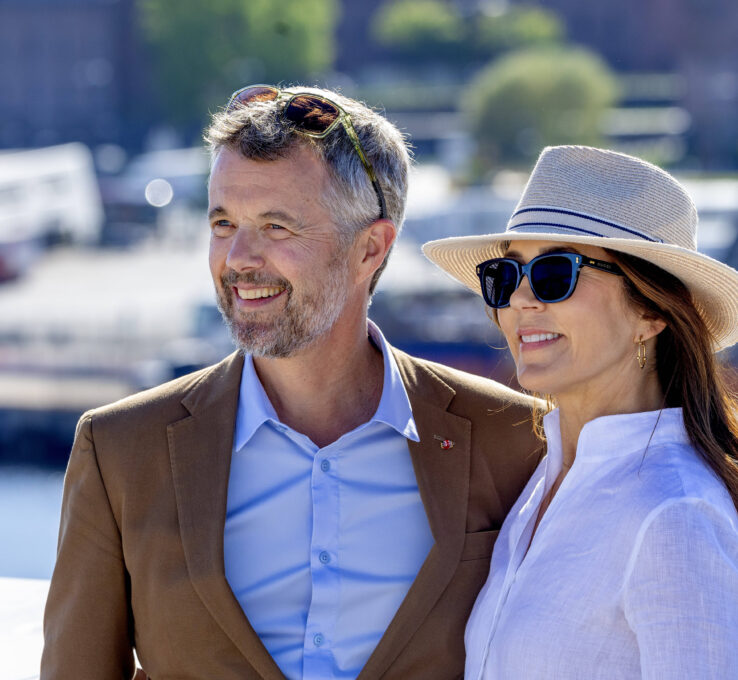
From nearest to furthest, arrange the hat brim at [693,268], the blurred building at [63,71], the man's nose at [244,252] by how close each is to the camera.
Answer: the hat brim at [693,268] < the man's nose at [244,252] < the blurred building at [63,71]

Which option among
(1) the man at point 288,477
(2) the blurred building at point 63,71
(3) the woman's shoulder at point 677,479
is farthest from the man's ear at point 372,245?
(2) the blurred building at point 63,71

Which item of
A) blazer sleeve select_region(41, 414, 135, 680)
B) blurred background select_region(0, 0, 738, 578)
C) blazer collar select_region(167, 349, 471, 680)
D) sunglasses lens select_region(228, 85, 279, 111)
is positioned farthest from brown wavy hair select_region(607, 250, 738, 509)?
blurred background select_region(0, 0, 738, 578)

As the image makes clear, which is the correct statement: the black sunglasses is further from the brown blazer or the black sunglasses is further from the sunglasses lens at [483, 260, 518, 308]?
Answer: the brown blazer

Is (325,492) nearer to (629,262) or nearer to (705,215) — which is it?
(629,262)

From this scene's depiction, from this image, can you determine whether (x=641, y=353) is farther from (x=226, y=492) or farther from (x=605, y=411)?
(x=226, y=492)

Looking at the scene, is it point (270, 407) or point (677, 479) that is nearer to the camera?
point (677, 479)

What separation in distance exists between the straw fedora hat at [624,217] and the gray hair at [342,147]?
0.16 m

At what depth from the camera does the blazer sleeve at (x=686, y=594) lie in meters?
0.73

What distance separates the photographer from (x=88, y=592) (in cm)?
95

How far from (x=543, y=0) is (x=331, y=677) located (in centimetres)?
3107

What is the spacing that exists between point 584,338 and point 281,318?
269mm

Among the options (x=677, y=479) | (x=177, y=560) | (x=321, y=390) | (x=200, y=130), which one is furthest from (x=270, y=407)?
(x=200, y=130)

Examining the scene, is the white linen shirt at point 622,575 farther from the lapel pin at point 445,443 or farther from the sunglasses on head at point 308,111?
the sunglasses on head at point 308,111

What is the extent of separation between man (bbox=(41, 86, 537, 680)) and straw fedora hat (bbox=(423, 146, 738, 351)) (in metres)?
0.18
